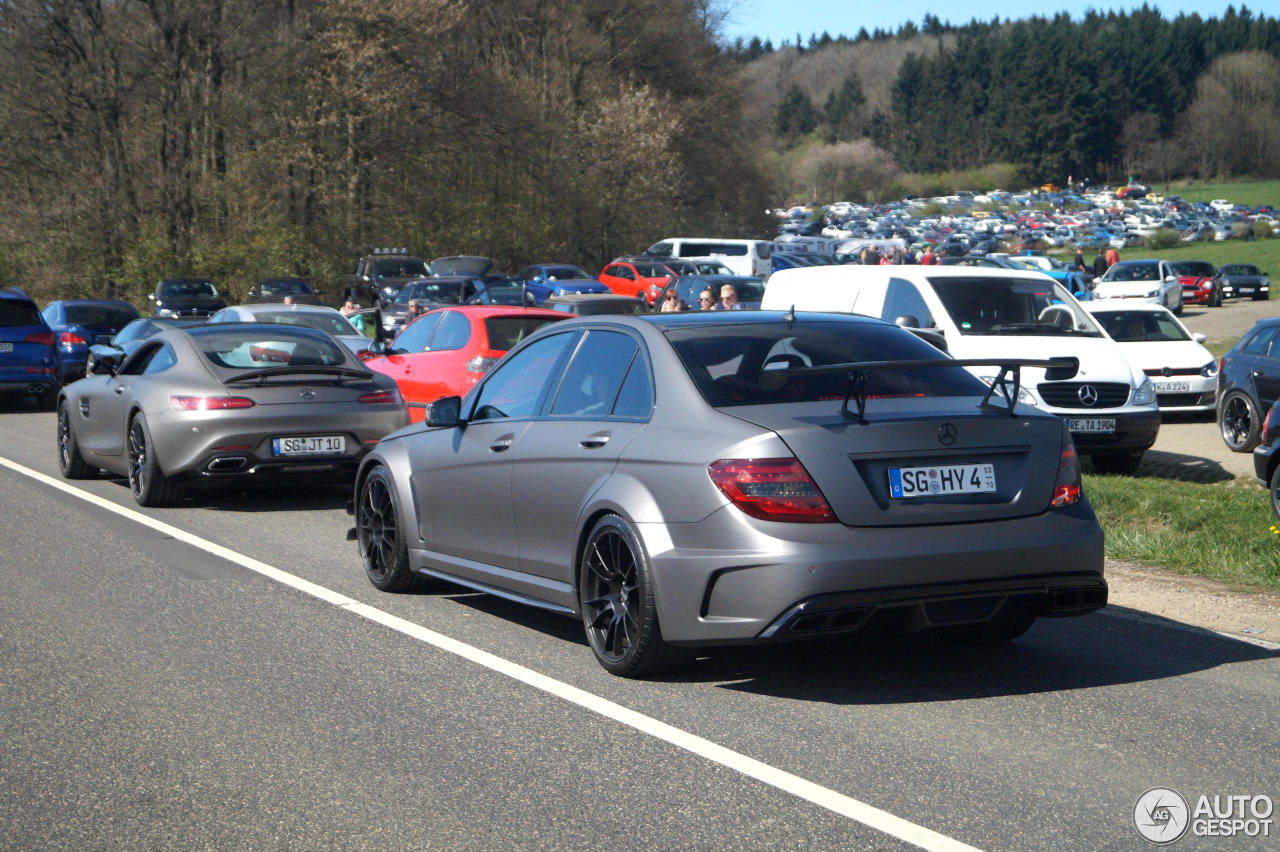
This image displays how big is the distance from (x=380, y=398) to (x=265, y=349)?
1143 millimetres

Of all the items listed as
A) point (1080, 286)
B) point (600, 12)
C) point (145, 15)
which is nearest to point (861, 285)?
point (1080, 286)

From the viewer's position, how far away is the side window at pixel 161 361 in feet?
39.2

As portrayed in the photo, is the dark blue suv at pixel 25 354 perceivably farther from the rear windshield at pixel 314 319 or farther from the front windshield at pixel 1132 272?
the front windshield at pixel 1132 272

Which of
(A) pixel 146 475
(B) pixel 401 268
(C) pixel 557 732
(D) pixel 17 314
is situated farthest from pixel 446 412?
(B) pixel 401 268

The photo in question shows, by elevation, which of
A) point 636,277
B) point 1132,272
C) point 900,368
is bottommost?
point 1132,272

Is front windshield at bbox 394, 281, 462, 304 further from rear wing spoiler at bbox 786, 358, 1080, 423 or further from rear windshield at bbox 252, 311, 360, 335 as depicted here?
rear wing spoiler at bbox 786, 358, 1080, 423

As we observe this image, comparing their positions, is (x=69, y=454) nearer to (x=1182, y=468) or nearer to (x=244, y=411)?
(x=244, y=411)

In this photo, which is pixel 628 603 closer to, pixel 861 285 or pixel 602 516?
pixel 602 516

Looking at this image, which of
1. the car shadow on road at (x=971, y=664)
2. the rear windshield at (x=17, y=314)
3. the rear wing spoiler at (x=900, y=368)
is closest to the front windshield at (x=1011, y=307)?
the car shadow on road at (x=971, y=664)

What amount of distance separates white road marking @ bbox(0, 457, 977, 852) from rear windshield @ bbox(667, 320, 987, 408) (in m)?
1.31

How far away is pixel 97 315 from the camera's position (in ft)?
94.4

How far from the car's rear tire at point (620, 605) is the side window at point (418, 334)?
8821mm

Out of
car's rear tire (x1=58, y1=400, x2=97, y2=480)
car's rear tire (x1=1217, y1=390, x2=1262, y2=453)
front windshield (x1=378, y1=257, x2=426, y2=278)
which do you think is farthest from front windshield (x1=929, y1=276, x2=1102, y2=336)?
front windshield (x1=378, y1=257, x2=426, y2=278)

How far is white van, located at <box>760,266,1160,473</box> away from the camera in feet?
44.1
